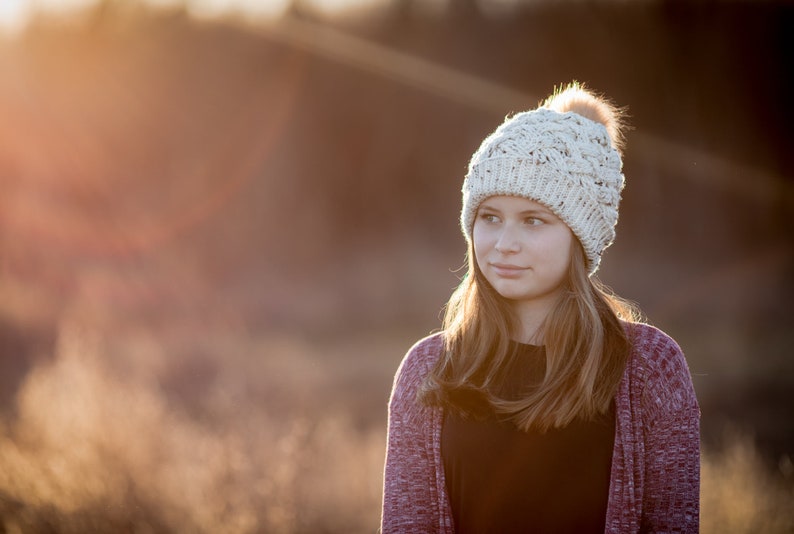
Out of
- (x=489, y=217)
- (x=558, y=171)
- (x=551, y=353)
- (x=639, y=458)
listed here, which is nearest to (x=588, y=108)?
(x=558, y=171)

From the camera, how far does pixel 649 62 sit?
28.5 feet

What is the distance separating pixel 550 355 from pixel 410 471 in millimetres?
507

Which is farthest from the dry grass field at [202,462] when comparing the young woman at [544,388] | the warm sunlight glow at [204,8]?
the warm sunlight glow at [204,8]

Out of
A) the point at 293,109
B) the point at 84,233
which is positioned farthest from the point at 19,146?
the point at 293,109

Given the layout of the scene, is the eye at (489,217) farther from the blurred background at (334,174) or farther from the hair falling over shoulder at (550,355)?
the blurred background at (334,174)

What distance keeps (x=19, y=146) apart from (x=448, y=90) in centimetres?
500

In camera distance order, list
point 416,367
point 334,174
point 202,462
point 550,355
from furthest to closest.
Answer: point 334,174 < point 202,462 < point 416,367 < point 550,355

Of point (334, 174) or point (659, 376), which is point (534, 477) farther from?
point (334, 174)

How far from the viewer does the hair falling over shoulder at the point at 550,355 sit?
2.14 m

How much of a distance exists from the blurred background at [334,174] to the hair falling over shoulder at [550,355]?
162 inches

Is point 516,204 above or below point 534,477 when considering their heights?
above

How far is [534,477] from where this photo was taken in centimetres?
214

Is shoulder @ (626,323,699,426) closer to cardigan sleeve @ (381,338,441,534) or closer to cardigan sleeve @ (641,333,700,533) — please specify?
cardigan sleeve @ (641,333,700,533)

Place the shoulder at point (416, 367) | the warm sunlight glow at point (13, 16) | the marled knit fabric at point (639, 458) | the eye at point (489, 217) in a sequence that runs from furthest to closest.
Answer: the warm sunlight glow at point (13, 16)
the shoulder at point (416, 367)
the eye at point (489, 217)
the marled knit fabric at point (639, 458)
